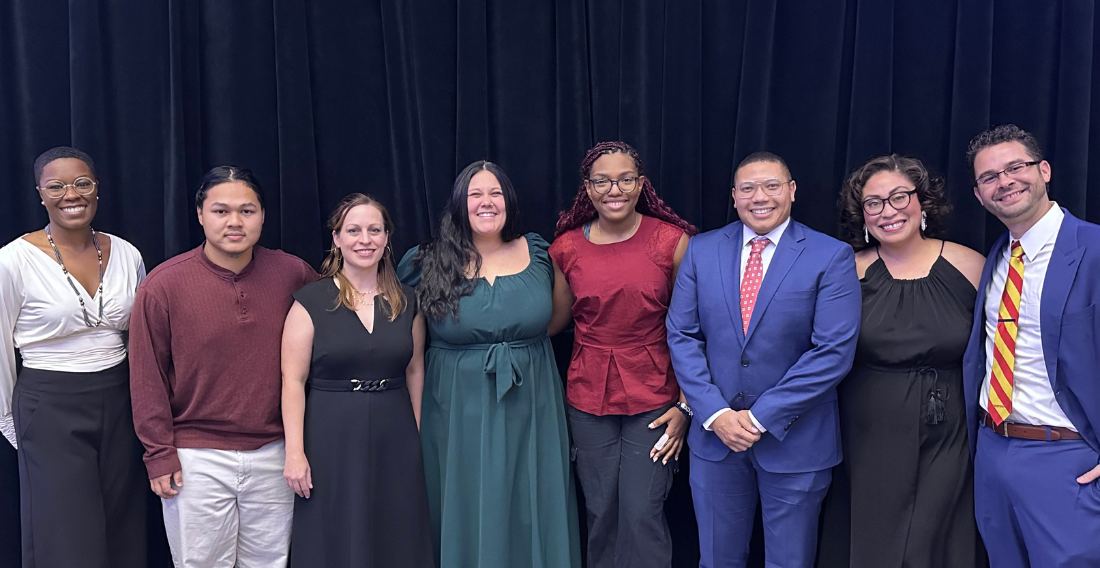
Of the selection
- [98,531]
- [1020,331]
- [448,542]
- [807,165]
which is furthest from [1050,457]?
[98,531]

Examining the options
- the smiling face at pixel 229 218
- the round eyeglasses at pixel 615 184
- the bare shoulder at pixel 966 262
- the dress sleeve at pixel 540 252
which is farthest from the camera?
the dress sleeve at pixel 540 252

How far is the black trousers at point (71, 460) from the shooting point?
2.25 m

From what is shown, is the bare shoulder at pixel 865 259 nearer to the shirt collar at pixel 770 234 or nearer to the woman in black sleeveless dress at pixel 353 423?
the shirt collar at pixel 770 234

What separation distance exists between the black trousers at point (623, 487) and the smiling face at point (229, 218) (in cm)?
121

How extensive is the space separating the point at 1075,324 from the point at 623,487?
55.0 inches

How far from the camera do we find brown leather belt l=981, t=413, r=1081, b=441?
2047mm

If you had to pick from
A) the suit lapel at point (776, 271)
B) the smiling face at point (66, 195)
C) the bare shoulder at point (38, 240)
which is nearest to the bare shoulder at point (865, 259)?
the suit lapel at point (776, 271)

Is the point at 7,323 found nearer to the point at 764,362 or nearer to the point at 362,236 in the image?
the point at 362,236

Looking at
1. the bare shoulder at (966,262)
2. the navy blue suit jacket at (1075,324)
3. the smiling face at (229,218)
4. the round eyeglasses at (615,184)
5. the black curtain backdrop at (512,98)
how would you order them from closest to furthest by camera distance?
1. the navy blue suit jacket at (1075,324)
2. the smiling face at (229,218)
3. the bare shoulder at (966,262)
4. the round eyeglasses at (615,184)
5. the black curtain backdrop at (512,98)

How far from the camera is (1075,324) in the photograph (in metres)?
2.01

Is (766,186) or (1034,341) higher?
(766,186)

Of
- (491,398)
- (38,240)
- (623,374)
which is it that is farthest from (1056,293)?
(38,240)

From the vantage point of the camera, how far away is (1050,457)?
2.05 metres

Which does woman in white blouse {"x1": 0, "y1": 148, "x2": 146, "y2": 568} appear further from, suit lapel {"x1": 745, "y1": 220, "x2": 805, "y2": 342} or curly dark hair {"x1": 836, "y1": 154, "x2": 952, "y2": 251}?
curly dark hair {"x1": 836, "y1": 154, "x2": 952, "y2": 251}
